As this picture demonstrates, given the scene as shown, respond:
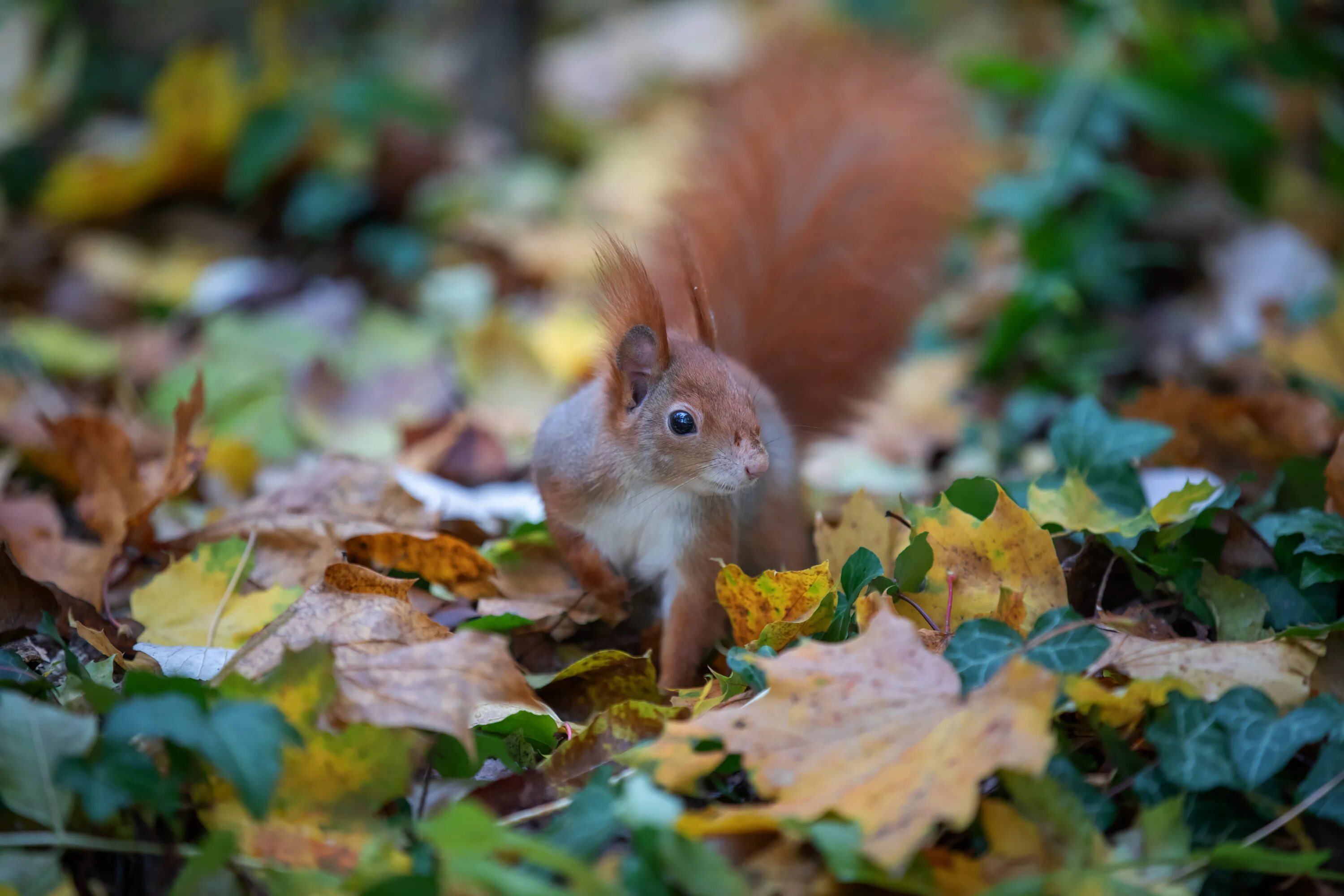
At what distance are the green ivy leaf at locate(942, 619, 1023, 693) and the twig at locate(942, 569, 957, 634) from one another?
0.09m

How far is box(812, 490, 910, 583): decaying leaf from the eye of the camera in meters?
1.39

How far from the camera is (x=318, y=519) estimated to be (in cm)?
155

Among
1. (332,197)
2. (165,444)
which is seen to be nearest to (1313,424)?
(165,444)

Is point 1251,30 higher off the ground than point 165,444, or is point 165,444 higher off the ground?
point 1251,30

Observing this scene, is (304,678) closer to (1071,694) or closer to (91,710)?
(91,710)

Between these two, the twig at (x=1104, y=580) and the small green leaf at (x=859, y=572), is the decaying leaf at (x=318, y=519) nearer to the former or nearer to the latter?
the small green leaf at (x=859, y=572)

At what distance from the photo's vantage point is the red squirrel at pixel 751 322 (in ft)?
4.56

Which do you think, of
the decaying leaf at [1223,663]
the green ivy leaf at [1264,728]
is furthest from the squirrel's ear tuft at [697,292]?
the green ivy leaf at [1264,728]

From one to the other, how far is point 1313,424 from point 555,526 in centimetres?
113

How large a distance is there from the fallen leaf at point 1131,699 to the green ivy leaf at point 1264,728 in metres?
0.04

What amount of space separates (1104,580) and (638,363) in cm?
59

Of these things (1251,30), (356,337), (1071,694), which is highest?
→ (1251,30)

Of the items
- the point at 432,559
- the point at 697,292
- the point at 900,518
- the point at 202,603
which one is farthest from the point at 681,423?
the point at 202,603

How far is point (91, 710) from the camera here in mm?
1063
